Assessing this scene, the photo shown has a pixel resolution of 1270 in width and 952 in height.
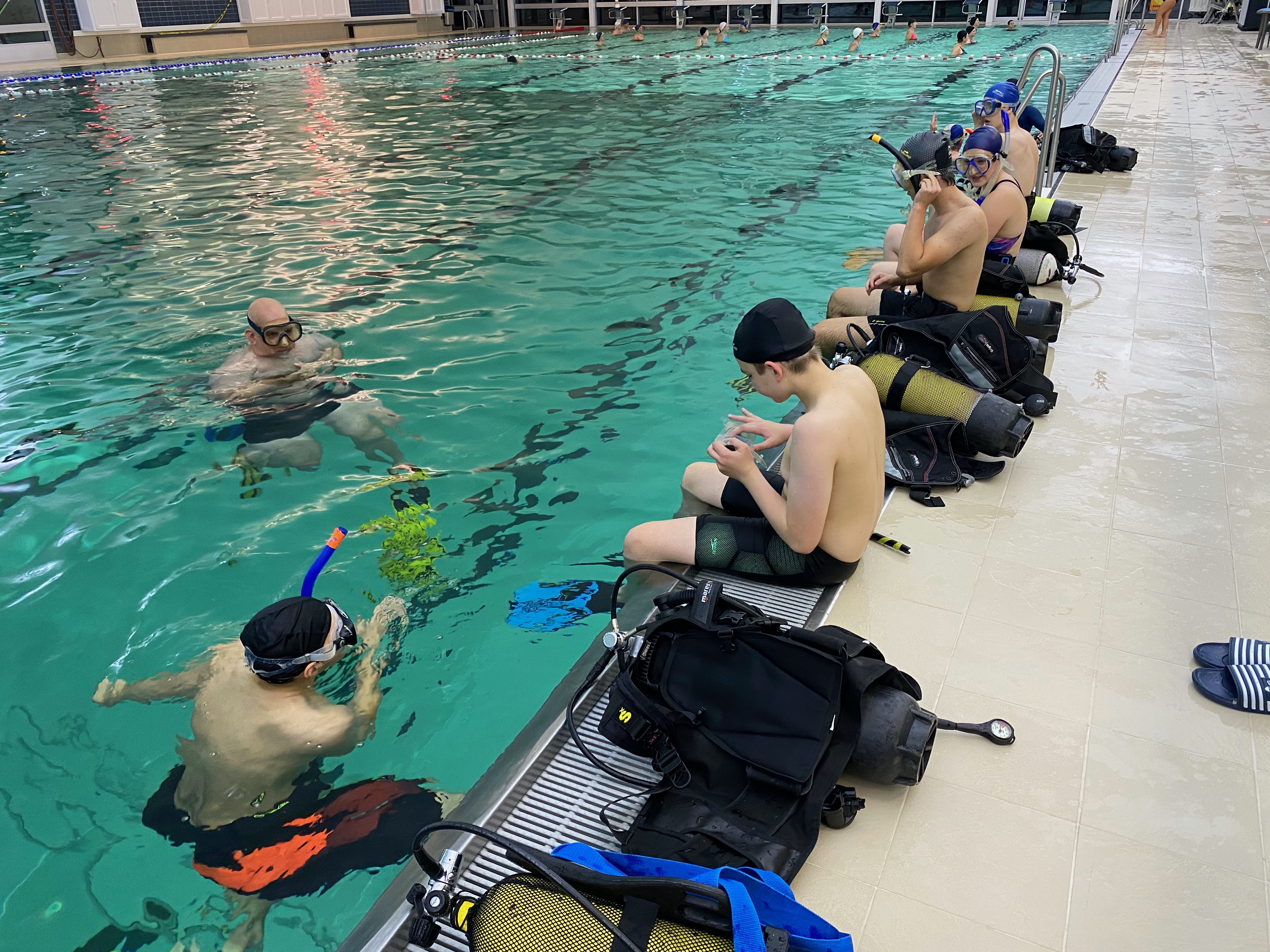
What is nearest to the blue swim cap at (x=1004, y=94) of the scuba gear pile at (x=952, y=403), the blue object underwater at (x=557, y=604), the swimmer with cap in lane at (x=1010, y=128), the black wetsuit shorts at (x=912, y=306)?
the swimmer with cap in lane at (x=1010, y=128)

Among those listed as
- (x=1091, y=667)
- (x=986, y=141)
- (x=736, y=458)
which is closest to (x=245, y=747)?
(x=736, y=458)

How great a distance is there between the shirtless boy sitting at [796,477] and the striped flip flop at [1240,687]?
3.62ft

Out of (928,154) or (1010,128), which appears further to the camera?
(1010,128)

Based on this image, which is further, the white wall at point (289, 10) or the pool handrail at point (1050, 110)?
the white wall at point (289, 10)

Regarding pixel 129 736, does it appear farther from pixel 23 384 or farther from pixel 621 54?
pixel 621 54

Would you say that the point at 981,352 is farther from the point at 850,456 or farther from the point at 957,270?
the point at 850,456

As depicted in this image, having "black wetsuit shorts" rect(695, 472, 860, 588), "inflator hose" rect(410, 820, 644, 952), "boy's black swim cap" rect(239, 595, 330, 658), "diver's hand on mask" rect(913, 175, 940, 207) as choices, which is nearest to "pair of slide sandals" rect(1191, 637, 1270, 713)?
"black wetsuit shorts" rect(695, 472, 860, 588)

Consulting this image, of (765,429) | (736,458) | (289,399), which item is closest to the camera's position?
(736,458)

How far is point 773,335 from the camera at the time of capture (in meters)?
2.67

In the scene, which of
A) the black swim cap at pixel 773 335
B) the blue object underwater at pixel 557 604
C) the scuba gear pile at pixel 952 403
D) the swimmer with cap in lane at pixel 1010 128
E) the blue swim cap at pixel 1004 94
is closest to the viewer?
the black swim cap at pixel 773 335

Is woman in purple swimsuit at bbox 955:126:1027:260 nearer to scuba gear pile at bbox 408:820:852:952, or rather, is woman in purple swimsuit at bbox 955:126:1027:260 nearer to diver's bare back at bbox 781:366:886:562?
diver's bare back at bbox 781:366:886:562

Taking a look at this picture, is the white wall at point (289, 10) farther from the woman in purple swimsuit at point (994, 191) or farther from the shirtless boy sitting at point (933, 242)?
the shirtless boy sitting at point (933, 242)

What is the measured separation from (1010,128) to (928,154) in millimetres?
2455

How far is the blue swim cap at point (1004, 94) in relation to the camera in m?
6.10
